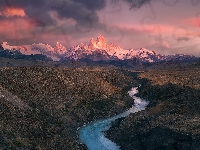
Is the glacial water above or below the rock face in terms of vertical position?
below

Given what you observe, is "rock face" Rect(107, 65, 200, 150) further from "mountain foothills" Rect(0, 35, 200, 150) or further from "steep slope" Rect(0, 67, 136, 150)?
"steep slope" Rect(0, 67, 136, 150)

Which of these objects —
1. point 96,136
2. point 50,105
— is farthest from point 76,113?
point 96,136

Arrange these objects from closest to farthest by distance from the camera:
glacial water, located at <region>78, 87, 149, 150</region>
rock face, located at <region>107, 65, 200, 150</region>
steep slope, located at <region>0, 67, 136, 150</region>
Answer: steep slope, located at <region>0, 67, 136, 150</region> < rock face, located at <region>107, 65, 200, 150</region> < glacial water, located at <region>78, 87, 149, 150</region>

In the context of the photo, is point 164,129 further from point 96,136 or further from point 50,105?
point 50,105

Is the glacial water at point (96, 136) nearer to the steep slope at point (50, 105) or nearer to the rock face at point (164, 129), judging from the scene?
the rock face at point (164, 129)

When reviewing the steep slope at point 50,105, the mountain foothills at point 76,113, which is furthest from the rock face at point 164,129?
the steep slope at point 50,105

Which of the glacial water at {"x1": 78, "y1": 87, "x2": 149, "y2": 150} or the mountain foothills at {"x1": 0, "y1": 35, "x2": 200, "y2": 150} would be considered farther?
the glacial water at {"x1": 78, "y1": 87, "x2": 149, "y2": 150}

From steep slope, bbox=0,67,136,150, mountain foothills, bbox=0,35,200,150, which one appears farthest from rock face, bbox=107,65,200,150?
steep slope, bbox=0,67,136,150

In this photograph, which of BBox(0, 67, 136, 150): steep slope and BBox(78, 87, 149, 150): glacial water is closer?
BBox(0, 67, 136, 150): steep slope

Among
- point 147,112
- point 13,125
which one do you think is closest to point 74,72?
point 147,112

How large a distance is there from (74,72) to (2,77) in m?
63.7

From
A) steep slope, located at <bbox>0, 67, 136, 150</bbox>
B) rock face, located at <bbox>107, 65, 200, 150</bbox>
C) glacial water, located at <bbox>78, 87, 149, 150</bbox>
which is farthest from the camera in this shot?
glacial water, located at <bbox>78, 87, 149, 150</bbox>

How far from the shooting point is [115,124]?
4761 inches

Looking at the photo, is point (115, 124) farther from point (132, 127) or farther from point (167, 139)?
point (167, 139)
